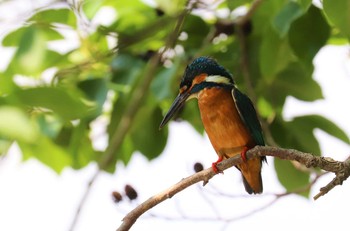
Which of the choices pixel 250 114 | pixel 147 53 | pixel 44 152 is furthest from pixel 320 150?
pixel 44 152

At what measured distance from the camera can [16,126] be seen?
264cm

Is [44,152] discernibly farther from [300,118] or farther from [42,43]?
[300,118]

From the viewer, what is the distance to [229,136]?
365 cm

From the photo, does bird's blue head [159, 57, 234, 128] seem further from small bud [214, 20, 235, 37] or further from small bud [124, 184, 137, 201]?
small bud [214, 20, 235, 37]

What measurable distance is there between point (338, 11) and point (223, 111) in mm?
840

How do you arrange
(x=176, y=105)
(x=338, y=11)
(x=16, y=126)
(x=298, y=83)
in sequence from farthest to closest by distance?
(x=298, y=83)
(x=176, y=105)
(x=338, y=11)
(x=16, y=126)

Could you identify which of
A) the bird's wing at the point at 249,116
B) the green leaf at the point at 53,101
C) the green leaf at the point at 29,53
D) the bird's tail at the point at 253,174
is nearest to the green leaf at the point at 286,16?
the bird's wing at the point at 249,116

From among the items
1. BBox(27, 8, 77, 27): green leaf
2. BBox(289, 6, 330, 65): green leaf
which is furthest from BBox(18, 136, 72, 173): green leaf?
BBox(289, 6, 330, 65): green leaf

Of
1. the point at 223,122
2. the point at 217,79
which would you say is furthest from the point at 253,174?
the point at 217,79

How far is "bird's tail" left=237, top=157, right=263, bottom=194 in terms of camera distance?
149 inches

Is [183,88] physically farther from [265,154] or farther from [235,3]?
[265,154]

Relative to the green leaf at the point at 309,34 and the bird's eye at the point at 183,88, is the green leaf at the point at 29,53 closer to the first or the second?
the bird's eye at the point at 183,88

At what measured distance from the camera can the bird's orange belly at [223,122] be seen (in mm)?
3648

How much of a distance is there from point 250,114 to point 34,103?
4.27 feet
